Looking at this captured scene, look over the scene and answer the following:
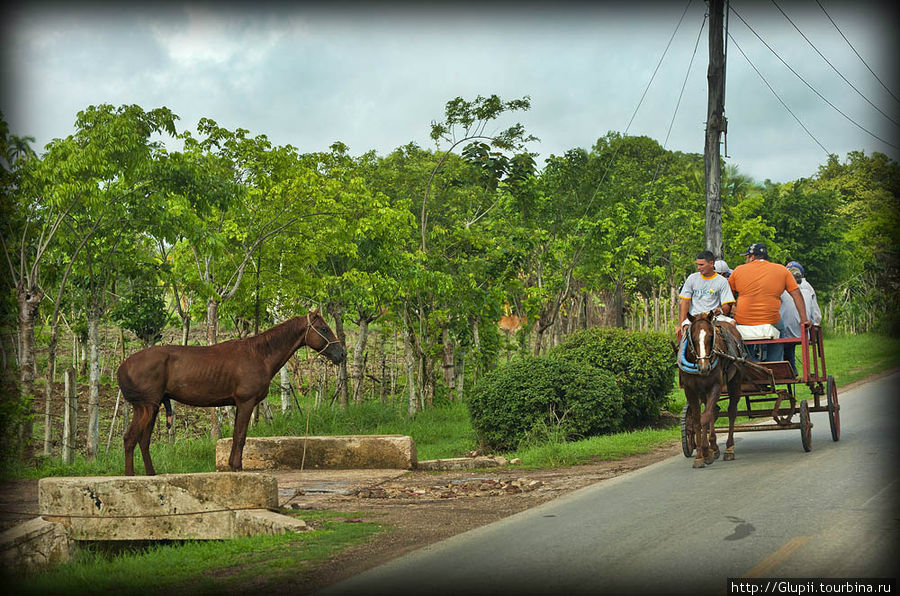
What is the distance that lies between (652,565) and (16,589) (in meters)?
5.39

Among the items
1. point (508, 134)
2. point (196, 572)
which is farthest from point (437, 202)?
point (196, 572)

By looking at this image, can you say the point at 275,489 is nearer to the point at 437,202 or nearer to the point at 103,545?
the point at 103,545

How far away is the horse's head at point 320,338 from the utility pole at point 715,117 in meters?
8.87

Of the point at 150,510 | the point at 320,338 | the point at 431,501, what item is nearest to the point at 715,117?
the point at 320,338

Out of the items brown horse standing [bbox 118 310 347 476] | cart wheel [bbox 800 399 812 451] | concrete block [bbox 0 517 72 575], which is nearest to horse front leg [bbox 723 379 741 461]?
cart wheel [bbox 800 399 812 451]

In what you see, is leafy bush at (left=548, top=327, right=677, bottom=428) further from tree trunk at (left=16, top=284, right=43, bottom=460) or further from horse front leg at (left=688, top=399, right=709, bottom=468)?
tree trunk at (left=16, top=284, right=43, bottom=460)

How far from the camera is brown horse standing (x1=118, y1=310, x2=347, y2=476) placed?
11.9m

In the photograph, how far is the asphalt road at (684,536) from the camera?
654 centimetres

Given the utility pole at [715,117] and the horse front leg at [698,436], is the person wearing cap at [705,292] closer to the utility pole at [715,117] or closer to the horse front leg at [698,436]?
the horse front leg at [698,436]

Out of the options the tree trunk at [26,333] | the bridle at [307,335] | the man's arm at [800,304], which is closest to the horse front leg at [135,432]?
the bridle at [307,335]

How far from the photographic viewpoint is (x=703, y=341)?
1153cm

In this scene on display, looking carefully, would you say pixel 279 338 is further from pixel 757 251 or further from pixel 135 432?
pixel 757 251

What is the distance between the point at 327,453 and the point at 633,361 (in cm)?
701

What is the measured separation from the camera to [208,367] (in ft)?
40.5
